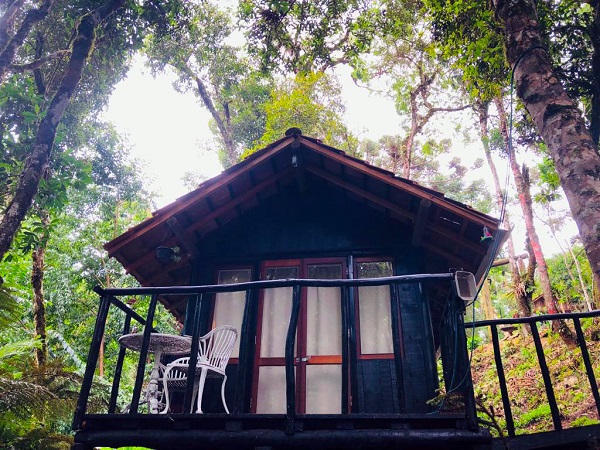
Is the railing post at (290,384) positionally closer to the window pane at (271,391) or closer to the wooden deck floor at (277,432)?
the wooden deck floor at (277,432)

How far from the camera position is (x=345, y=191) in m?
6.48

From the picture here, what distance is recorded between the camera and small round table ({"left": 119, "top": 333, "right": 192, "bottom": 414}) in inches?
178

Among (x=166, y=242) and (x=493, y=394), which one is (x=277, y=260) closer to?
(x=166, y=242)

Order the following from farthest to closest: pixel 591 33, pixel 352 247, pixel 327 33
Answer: pixel 327 33 → pixel 352 247 → pixel 591 33

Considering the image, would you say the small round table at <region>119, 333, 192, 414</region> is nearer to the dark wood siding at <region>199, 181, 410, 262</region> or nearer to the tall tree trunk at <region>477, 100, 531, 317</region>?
the dark wood siding at <region>199, 181, 410, 262</region>

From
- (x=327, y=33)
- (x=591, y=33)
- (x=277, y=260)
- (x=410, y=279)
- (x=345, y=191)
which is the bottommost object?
(x=410, y=279)

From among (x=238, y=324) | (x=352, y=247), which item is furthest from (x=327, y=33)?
(x=238, y=324)

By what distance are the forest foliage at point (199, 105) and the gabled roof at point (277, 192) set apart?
0.99 meters

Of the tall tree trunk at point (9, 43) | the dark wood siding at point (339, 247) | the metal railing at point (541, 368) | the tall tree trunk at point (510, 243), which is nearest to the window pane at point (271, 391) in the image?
the dark wood siding at point (339, 247)

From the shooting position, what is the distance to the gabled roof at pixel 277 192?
5.41m

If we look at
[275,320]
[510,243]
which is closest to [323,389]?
[275,320]

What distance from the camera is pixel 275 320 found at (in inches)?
231

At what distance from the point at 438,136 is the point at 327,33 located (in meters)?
10.9

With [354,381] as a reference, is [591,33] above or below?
above
